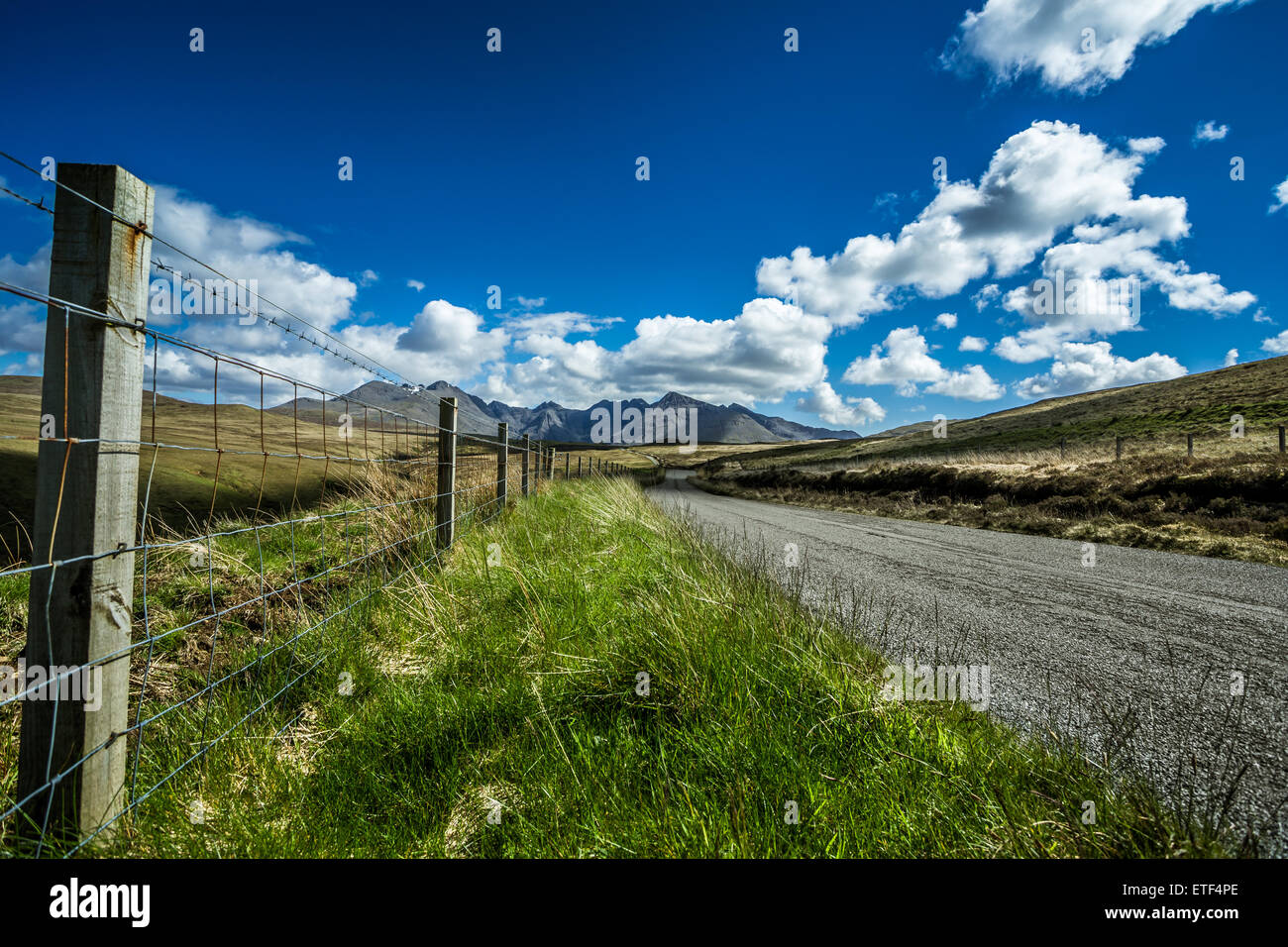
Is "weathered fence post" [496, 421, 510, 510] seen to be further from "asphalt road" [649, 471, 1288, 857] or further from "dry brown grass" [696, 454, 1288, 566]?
"dry brown grass" [696, 454, 1288, 566]

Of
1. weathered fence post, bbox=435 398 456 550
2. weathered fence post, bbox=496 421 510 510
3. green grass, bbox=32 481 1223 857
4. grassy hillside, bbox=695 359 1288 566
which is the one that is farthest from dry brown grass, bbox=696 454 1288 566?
weathered fence post, bbox=435 398 456 550

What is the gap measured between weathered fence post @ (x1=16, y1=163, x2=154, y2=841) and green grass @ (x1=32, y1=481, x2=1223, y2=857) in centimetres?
31

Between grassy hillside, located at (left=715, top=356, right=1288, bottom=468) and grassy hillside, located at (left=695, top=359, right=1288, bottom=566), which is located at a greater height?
grassy hillside, located at (left=715, top=356, right=1288, bottom=468)

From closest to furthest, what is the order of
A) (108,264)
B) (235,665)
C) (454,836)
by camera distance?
(108,264) → (454,836) → (235,665)

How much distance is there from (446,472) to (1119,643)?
595 centimetres

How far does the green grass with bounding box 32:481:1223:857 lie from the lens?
65.7 inches

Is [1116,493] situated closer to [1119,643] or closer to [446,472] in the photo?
[1119,643]

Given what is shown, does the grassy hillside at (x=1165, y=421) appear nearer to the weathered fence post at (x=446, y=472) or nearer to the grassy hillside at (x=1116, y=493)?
the grassy hillside at (x=1116, y=493)

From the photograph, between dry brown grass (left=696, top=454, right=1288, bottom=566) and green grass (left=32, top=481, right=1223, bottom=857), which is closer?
green grass (left=32, top=481, right=1223, bottom=857)

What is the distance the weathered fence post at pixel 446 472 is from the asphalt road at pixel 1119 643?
3191mm

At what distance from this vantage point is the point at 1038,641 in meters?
4.09
